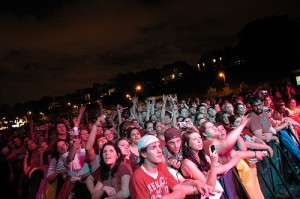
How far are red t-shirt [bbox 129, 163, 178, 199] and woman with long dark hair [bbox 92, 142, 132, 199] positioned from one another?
421mm

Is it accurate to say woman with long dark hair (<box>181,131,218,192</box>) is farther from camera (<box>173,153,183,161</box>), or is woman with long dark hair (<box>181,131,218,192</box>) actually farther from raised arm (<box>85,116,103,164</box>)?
raised arm (<box>85,116,103,164</box>)

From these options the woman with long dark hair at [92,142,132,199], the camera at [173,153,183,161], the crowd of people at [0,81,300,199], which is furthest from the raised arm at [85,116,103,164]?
the camera at [173,153,183,161]

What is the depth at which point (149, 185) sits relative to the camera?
10.3 ft

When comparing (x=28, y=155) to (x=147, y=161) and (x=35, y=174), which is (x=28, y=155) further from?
(x=147, y=161)

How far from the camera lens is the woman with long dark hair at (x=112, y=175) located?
11.7ft

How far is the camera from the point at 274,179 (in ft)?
20.1

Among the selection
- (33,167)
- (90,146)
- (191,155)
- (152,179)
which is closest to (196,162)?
(191,155)

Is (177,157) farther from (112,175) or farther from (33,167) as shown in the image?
(33,167)

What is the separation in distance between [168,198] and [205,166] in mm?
973

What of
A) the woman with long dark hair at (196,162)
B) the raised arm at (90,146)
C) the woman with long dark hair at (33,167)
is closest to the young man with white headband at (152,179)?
the woman with long dark hair at (196,162)

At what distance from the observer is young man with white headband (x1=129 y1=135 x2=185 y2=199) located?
3.09 m

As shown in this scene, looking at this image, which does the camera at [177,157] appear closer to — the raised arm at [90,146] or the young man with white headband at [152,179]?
the young man with white headband at [152,179]

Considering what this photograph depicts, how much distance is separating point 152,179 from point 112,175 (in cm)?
83

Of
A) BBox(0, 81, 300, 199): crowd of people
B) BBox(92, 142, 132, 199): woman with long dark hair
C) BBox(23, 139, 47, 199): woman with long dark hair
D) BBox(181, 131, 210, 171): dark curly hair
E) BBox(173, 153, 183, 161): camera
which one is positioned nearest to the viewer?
BBox(0, 81, 300, 199): crowd of people
